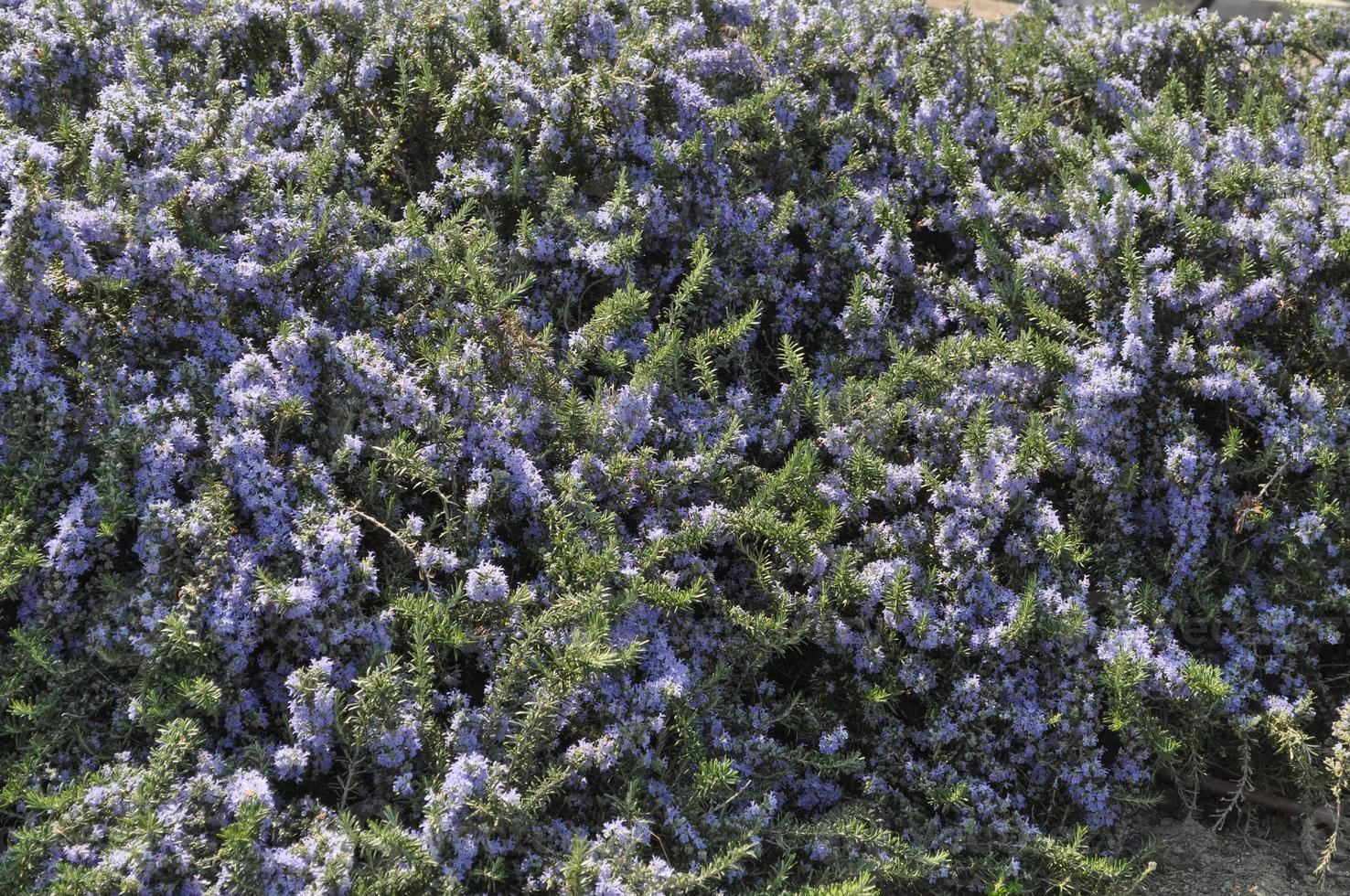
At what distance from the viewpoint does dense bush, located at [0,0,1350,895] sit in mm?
2621

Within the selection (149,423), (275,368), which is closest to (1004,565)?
(275,368)

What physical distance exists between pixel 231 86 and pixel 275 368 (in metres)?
1.42

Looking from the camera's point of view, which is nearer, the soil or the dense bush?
the dense bush

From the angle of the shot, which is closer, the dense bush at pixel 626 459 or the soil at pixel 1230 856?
the dense bush at pixel 626 459

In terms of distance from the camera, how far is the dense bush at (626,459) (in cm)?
262

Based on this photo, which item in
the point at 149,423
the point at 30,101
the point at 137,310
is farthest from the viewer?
the point at 30,101

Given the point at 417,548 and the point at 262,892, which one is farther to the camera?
the point at 417,548

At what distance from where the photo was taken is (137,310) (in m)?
3.04

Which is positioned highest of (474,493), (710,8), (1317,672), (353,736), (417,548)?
(710,8)

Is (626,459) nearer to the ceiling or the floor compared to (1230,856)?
nearer to the ceiling

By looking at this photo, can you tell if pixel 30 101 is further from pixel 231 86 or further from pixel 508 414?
pixel 508 414

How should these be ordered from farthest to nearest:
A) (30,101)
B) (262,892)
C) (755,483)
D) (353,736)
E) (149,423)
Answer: (30,101) < (755,483) < (149,423) < (353,736) < (262,892)

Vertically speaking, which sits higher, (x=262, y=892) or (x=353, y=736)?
(x=353, y=736)

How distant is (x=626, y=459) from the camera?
10.1 ft
